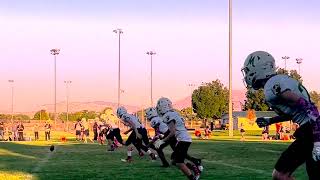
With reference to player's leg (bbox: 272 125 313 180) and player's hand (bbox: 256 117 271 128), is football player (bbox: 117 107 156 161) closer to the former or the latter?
player's hand (bbox: 256 117 271 128)

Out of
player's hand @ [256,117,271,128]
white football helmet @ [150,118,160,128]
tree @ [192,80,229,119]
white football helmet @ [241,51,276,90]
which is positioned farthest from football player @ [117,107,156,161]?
tree @ [192,80,229,119]

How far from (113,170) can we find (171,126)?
406 centimetres

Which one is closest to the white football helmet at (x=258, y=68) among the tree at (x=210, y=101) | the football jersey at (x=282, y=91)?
the football jersey at (x=282, y=91)

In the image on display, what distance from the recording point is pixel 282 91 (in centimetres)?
740

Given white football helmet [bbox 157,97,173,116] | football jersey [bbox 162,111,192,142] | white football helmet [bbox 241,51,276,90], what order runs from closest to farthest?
white football helmet [bbox 241,51,276,90] < football jersey [bbox 162,111,192,142] < white football helmet [bbox 157,97,173,116]

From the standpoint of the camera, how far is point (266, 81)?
781 cm

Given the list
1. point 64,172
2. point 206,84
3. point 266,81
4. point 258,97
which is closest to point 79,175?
point 64,172

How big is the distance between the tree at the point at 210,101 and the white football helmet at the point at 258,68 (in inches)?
4484

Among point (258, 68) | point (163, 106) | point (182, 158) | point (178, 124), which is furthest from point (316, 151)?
point (163, 106)

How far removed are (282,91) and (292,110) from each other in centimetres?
34

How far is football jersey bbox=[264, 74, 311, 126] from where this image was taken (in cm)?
744

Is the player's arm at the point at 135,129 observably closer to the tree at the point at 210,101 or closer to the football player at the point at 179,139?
the football player at the point at 179,139

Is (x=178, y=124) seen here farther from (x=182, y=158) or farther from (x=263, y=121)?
(x=263, y=121)

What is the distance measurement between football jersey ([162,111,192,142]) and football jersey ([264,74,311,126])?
631 centimetres
